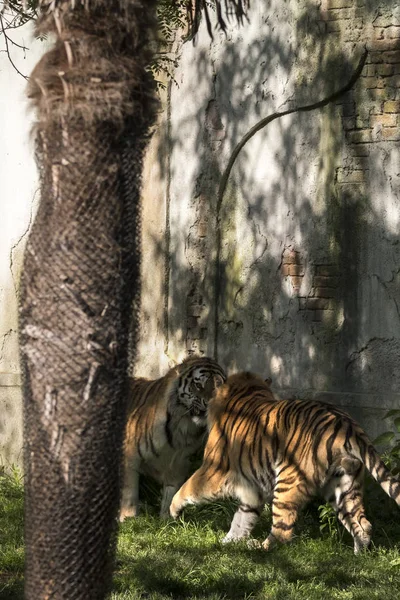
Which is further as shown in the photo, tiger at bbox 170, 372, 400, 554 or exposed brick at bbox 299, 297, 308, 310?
exposed brick at bbox 299, 297, 308, 310

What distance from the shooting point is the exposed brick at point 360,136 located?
804cm

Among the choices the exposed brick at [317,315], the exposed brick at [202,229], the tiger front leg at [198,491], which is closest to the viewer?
the tiger front leg at [198,491]

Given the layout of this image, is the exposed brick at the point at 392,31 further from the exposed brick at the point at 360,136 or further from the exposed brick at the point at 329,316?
the exposed brick at the point at 329,316

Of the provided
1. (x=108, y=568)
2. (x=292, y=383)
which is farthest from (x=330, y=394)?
(x=108, y=568)

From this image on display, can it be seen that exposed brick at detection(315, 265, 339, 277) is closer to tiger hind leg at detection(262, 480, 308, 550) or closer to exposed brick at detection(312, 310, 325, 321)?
exposed brick at detection(312, 310, 325, 321)

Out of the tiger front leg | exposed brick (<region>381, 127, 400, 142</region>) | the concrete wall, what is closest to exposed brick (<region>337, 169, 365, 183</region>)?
the concrete wall

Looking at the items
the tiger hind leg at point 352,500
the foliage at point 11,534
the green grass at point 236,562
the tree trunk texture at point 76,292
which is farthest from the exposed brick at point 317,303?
the tree trunk texture at point 76,292

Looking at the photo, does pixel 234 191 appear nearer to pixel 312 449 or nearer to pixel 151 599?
pixel 312 449

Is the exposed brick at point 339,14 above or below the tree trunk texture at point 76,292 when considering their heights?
above

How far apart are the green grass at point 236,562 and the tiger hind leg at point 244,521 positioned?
0.33 feet

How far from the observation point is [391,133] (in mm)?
7934

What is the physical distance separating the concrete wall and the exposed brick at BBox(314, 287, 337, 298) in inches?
0.5

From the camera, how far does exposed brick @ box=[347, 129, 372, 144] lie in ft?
26.4

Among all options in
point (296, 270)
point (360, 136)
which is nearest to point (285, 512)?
point (296, 270)
